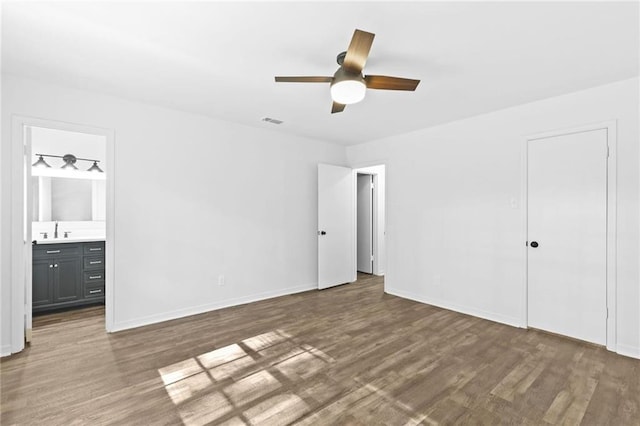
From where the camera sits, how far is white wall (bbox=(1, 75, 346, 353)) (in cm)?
314

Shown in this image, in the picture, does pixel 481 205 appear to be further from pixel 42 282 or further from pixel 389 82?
pixel 42 282

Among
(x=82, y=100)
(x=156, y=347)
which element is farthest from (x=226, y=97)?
(x=156, y=347)

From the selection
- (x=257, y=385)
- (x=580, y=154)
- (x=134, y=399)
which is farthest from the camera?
(x=580, y=154)

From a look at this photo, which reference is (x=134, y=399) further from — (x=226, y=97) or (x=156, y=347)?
(x=226, y=97)

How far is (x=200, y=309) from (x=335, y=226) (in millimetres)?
2491

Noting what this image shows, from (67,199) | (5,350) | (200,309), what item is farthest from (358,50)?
(67,199)

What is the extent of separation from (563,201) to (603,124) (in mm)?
805

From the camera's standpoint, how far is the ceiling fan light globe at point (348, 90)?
2145mm

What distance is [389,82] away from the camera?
229 centimetres

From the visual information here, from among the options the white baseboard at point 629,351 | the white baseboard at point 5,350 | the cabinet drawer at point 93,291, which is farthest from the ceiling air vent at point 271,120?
the white baseboard at point 629,351

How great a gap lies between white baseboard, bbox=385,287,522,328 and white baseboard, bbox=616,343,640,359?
2.67 feet

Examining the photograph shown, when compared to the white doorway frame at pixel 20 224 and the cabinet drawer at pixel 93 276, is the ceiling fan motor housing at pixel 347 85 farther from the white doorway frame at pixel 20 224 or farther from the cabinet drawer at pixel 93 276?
the cabinet drawer at pixel 93 276

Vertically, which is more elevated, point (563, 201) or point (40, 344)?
point (563, 201)

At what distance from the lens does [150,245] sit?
11.6ft
